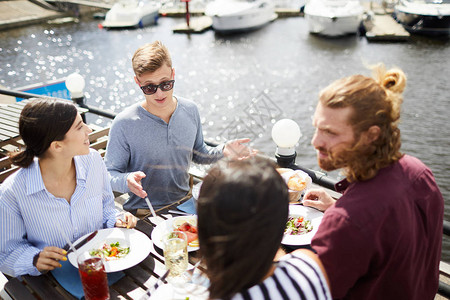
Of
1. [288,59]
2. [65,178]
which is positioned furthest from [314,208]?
[288,59]

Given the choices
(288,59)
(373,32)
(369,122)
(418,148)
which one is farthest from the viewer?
(373,32)

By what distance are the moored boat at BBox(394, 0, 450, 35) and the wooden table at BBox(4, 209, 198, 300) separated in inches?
817

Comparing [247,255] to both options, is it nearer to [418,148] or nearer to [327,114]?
[327,114]

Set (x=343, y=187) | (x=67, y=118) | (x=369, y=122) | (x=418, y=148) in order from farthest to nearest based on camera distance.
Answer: (x=418, y=148), (x=67, y=118), (x=343, y=187), (x=369, y=122)

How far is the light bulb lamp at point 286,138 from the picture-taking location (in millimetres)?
2934

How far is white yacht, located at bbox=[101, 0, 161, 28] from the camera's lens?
26.2m

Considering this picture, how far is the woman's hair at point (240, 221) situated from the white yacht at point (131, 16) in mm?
26815

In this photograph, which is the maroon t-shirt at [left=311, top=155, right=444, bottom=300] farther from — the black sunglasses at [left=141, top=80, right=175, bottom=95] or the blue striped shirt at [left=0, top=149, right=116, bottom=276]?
the black sunglasses at [left=141, top=80, right=175, bottom=95]

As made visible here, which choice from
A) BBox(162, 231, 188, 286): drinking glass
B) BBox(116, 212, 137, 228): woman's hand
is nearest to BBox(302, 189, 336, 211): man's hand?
BBox(162, 231, 188, 286): drinking glass

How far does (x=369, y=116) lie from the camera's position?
4.88ft

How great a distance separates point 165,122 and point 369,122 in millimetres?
1729

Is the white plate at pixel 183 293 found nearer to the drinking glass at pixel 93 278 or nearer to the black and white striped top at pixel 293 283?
the drinking glass at pixel 93 278

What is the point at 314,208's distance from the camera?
7.86 feet

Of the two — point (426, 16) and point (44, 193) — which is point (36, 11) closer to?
point (426, 16)
